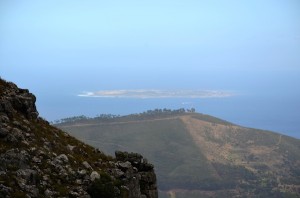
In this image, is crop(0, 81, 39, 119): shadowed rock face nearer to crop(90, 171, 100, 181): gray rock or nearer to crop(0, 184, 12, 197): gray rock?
crop(90, 171, 100, 181): gray rock

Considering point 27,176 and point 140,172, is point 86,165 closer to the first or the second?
point 27,176

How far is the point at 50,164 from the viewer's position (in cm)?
2309

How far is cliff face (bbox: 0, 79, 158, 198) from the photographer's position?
69.3 feet

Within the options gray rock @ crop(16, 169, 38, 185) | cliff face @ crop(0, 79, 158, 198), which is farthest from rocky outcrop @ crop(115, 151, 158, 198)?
gray rock @ crop(16, 169, 38, 185)

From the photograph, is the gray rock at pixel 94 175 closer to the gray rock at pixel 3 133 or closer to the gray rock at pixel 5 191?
the gray rock at pixel 3 133

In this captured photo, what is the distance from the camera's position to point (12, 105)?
25.8 meters

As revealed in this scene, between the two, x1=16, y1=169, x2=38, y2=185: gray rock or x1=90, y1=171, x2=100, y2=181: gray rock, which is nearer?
x1=16, y1=169, x2=38, y2=185: gray rock

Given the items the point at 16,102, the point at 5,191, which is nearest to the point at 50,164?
the point at 5,191

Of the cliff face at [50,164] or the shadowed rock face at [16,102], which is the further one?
the shadowed rock face at [16,102]

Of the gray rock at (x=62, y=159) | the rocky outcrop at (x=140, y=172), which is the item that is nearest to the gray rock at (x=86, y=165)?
the gray rock at (x=62, y=159)

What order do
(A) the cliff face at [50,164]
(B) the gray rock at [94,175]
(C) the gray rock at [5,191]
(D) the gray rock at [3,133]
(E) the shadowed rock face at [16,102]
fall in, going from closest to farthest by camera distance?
(C) the gray rock at [5,191] → (A) the cliff face at [50,164] → (D) the gray rock at [3,133] → (B) the gray rock at [94,175] → (E) the shadowed rock face at [16,102]

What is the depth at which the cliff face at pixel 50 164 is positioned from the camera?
832 inches

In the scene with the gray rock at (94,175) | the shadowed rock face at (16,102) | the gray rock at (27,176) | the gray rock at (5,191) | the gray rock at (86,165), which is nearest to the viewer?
the gray rock at (5,191)

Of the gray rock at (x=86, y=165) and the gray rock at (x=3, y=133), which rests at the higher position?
the gray rock at (x=3, y=133)
